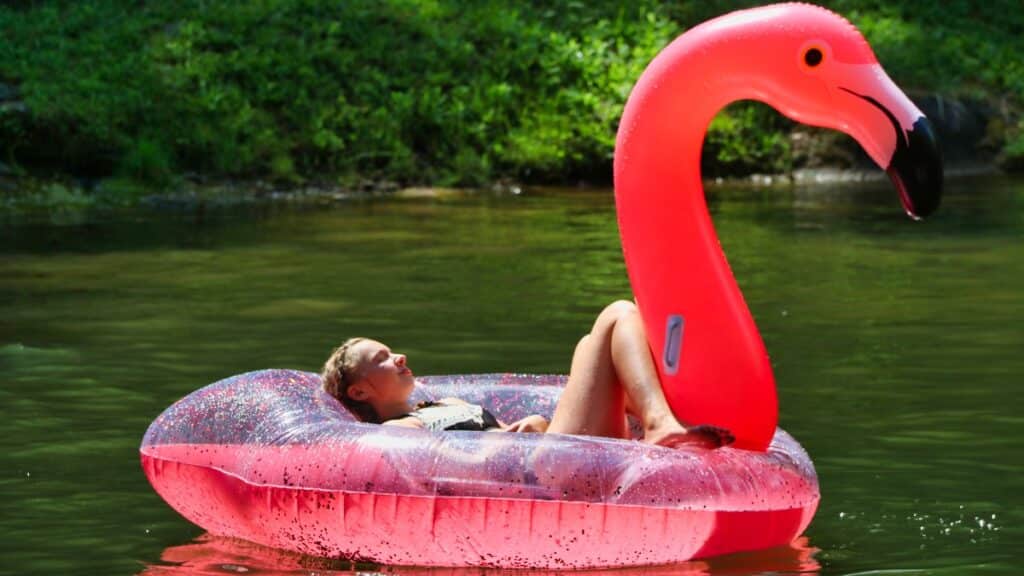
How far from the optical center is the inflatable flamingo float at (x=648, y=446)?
4961 millimetres

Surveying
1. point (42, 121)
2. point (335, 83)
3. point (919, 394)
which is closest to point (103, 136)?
point (42, 121)

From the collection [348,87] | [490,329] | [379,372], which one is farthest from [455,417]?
[348,87]

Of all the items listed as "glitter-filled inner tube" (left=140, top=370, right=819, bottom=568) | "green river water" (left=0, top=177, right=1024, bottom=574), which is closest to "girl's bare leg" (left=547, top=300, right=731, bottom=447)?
"glitter-filled inner tube" (left=140, top=370, right=819, bottom=568)

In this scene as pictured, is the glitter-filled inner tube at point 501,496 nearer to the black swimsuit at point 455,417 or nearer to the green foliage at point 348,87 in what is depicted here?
the black swimsuit at point 455,417

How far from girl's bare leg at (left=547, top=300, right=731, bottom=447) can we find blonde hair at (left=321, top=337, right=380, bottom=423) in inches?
26.5

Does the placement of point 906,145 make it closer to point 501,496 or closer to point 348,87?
point 501,496

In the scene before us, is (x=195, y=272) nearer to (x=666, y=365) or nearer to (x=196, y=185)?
(x=196, y=185)

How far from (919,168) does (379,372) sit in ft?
5.75

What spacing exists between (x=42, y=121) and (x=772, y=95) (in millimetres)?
10911

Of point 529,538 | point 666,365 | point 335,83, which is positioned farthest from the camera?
point 335,83

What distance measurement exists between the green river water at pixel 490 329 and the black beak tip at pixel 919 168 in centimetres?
99

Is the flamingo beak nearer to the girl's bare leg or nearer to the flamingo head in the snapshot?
the flamingo head

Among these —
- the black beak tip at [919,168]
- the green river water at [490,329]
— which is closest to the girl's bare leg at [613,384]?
the green river water at [490,329]

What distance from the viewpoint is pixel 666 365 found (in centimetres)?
529
